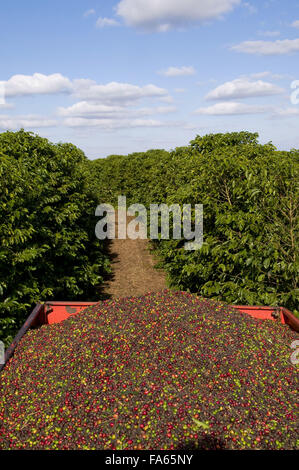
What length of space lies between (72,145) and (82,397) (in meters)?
7.81

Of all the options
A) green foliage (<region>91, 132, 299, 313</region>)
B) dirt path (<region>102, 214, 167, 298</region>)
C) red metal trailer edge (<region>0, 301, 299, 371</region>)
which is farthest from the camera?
dirt path (<region>102, 214, 167, 298</region>)

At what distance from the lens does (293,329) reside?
4387mm

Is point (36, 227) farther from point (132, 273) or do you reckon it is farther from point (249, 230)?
point (132, 273)

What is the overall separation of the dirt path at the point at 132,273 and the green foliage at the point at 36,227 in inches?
30.8

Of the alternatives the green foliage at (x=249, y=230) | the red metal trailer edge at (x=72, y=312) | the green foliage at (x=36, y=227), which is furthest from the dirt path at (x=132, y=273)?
the red metal trailer edge at (x=72, y=312)

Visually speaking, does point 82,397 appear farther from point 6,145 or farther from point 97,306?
point 6,145

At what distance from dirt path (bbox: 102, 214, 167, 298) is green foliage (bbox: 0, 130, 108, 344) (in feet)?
2.57

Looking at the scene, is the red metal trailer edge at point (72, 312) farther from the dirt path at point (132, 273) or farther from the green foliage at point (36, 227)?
the dirt path at point (132, 273)

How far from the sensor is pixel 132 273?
434 inches

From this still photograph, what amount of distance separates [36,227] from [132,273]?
5752 millimetres

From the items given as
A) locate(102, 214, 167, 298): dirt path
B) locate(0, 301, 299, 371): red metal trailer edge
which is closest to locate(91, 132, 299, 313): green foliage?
locate(0, 301, 299, 371): red metal trailer edge

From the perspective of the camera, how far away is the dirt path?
9.53 meters

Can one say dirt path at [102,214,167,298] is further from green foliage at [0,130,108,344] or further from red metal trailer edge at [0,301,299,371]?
red metal trailer edge at [0,301,299,371]
